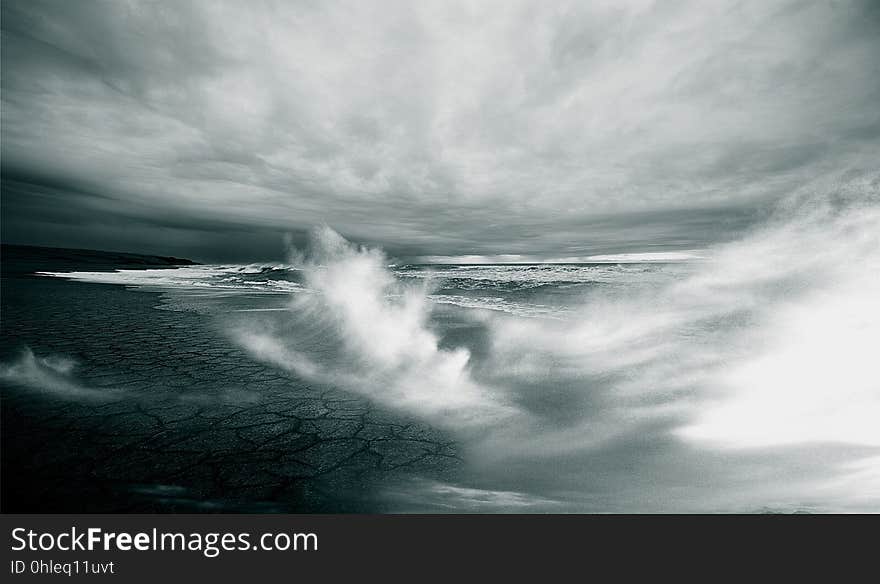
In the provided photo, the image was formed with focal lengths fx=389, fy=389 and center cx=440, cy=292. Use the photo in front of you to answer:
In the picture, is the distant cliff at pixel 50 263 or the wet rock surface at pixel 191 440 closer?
the wet rock surface at pixel 191 440

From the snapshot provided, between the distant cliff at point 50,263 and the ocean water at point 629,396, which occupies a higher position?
the distant cliff at point 50,263

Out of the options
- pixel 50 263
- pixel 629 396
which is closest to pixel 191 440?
pixel 629 396

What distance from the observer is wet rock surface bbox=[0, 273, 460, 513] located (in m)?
2.74

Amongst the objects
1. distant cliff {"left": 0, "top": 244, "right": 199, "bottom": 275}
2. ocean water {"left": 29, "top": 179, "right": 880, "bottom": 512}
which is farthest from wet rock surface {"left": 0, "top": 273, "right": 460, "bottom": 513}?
distant cliff {"left": 0, "top": 244, "right": 199, "bottom": 275}

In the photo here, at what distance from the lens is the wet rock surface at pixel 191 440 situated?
8.99 ft

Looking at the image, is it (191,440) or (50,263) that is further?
(50,263)

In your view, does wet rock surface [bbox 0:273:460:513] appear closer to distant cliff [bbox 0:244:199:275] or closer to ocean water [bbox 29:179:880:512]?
ocean water [bbox 29:179:880:512]

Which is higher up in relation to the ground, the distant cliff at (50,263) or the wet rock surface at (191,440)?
the distant cliff at (50,263)

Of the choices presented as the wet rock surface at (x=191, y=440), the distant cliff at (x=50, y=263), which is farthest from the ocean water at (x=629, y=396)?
the distant cliff at (x=50, y=263)

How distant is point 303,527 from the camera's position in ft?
7.79

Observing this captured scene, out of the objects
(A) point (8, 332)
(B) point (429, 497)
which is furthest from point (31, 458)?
(A) point (8, 332)

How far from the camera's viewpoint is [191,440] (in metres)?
3.61

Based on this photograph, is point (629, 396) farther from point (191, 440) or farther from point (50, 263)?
point (50, 263)

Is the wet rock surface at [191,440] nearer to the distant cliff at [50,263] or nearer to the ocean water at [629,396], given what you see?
the ocean water at [629,396]
